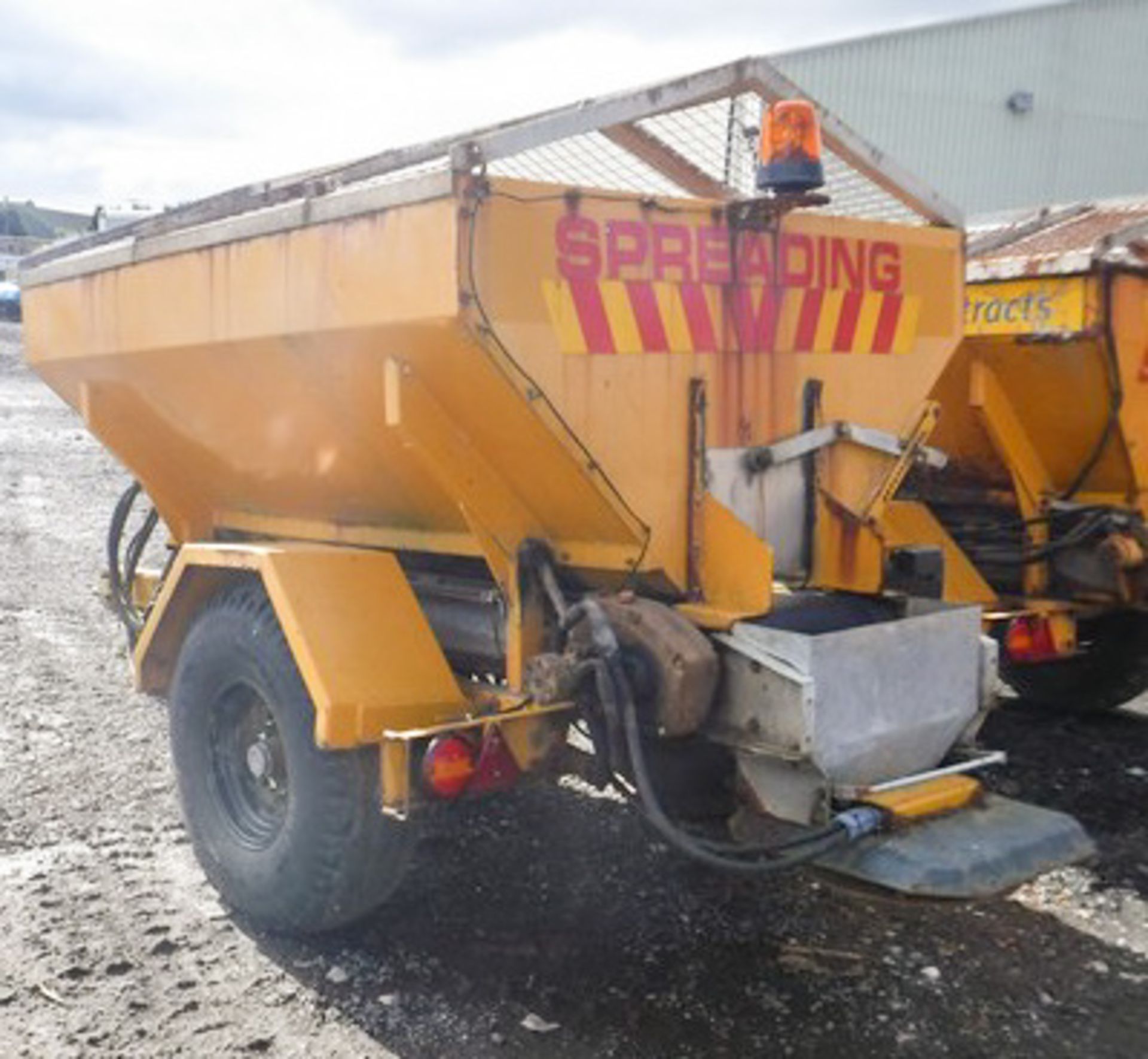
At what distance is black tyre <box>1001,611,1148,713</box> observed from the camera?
18.6 feet

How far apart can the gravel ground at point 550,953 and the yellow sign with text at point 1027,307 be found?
68.5 inches

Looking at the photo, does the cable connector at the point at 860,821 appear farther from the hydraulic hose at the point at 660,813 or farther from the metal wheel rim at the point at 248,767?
the metal wheel rim at the point at 248,767

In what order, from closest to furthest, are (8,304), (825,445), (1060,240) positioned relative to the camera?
(825,445)
(1060,240)
(8,304)

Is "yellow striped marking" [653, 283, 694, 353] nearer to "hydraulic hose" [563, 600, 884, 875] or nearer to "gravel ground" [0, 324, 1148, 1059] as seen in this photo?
"hydraulic hose" [563, 600, 884, 875]

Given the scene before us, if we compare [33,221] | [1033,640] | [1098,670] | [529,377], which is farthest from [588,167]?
[33,221]

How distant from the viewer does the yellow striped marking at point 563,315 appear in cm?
300

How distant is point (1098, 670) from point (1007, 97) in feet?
50.6

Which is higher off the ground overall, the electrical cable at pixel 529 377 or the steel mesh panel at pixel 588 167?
the steel mesh panel at pixel 588 167

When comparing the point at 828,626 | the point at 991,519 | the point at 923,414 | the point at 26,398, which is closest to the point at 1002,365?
the point at 991,519

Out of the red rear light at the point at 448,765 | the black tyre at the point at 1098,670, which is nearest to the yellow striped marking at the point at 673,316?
the red rear light at the point at 448,765

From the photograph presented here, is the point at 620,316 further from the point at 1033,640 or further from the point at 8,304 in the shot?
the point at 8,304

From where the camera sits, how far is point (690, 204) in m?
3.22

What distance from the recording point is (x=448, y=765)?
10.3 ft

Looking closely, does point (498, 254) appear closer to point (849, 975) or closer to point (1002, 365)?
point (849, 975)
